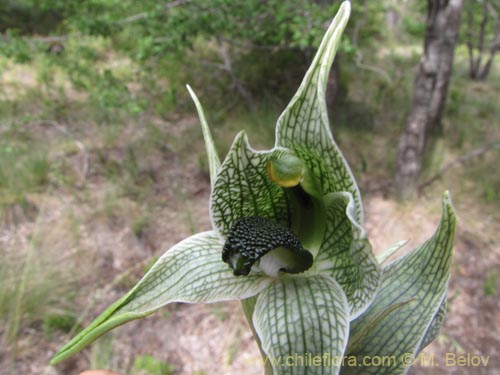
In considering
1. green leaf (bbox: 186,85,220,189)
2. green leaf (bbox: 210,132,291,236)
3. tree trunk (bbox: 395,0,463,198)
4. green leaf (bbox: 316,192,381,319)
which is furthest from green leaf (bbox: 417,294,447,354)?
tree trunk (bbox: 395,0,463,198)

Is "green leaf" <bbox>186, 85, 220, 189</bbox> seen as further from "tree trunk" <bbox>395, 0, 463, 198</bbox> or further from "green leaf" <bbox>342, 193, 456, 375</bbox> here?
"tree trunk" <bbox>395, 0, 463, 198</bbox>

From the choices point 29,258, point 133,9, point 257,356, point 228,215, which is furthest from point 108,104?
point 228,215

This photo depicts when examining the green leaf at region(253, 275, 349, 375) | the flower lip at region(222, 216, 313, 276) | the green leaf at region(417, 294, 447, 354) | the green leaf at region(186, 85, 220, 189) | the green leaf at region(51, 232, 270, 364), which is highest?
the green leaf at region(186, 85, 220, 189)

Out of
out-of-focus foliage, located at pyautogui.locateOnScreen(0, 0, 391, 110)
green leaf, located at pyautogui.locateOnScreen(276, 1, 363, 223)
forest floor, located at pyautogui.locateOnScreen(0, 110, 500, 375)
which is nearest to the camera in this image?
green leaf, located at pyautogui.locateOnScreen(276, 1, 363, 223)

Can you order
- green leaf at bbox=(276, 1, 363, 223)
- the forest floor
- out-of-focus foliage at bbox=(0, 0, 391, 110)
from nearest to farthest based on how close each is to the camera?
green leaf at bbox=(276, 1, 363, 223) < the forest floor < out-of-focus foliage at bbox=(0, 0, 391, 110)

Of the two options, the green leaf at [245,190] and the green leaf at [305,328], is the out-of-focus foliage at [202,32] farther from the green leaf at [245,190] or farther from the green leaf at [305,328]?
the green leaf at [305,328]

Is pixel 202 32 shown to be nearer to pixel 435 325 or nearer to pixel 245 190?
pixel 245 190

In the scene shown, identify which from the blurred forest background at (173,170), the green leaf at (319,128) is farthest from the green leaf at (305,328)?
the blurred forest background at (173,170)
